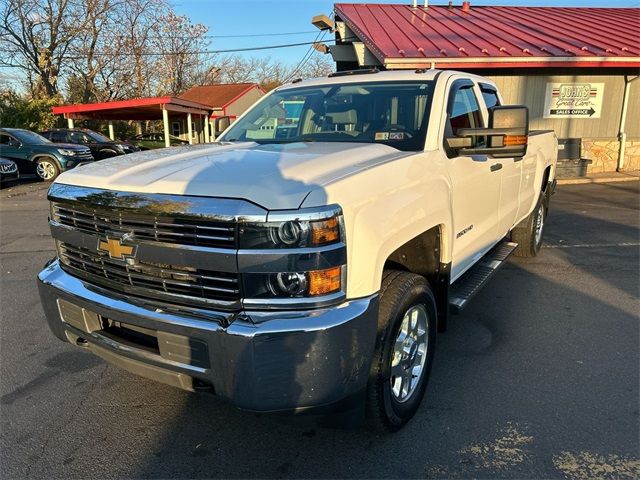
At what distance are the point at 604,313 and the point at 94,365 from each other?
4189 millimetres

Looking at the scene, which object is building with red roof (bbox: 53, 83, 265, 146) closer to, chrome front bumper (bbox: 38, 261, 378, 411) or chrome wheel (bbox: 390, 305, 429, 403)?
chrome wheel (bbox: 390, 305, 429, 403)

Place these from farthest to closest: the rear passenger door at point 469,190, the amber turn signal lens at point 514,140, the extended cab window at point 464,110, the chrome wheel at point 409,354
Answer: the extended cab window at point 464,110, the rear passenger door at point 469,190, the amber turn signal lens at point 514,140, the chrome wheel at point 409,354

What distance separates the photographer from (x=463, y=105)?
12.7ft

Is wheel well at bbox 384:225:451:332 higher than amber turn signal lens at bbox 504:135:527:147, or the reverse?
amber turn signal lens at bbox 504:135:527:147

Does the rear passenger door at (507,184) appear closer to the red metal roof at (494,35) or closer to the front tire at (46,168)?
the red metal roof at (494,35)

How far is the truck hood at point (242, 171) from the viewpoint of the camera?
217 cm

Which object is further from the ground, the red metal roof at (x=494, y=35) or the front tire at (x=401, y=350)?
the red metal roof at (x=494, y=35)

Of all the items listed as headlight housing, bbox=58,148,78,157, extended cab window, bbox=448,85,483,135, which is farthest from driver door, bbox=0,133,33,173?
extended cab window, bbox=448,85,483,135

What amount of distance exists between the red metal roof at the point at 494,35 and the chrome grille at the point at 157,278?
400 inches

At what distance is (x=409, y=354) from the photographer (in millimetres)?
2857

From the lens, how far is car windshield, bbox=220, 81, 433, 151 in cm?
341

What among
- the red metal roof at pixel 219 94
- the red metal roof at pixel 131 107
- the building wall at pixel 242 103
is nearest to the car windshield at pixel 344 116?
the red metal roof at pixel 131 107

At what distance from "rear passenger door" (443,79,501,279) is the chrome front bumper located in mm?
1324

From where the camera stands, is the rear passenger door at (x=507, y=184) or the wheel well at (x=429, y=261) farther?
the rear passenger door at (x=507, y=184)
